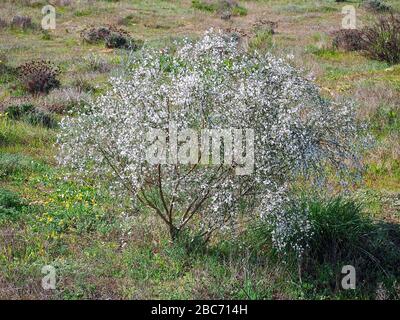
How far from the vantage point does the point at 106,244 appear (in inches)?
237

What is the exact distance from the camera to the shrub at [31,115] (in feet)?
34.0

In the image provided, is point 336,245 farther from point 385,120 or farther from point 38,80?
point 38,80

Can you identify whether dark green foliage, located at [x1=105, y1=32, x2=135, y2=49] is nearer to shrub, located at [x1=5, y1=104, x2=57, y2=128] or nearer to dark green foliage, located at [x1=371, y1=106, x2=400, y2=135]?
shrub, located at [x1=5, y1=104, x2=57, y2=128]

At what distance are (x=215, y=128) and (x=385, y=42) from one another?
1136cm

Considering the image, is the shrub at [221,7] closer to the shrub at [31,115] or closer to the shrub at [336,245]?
the shrub at [31,115]

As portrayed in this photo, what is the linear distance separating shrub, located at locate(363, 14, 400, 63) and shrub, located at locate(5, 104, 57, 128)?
9.25 meters

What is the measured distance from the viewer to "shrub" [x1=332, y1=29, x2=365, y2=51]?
55.2 ft

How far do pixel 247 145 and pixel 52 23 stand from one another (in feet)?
58.3

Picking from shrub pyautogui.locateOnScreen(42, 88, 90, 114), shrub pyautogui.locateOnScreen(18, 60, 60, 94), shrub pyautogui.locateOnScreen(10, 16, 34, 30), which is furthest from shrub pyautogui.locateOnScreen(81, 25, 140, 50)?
shrub pyautogui.locateOnScreen(42, 88, 90, 114)

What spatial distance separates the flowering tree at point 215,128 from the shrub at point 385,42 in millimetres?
10287

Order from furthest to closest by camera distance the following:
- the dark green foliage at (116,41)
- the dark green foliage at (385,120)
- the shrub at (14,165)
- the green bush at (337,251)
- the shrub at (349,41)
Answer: the dark green foliage at (116,41)
the shrub at (349,41)
the dark green foliage at (385,120)
the shrub at (14,165)
the green bush at (337,251)

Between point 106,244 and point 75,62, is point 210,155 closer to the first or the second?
point 106,244

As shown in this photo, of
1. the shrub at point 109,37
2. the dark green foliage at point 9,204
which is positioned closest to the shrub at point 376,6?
the shrub at point 109,37
